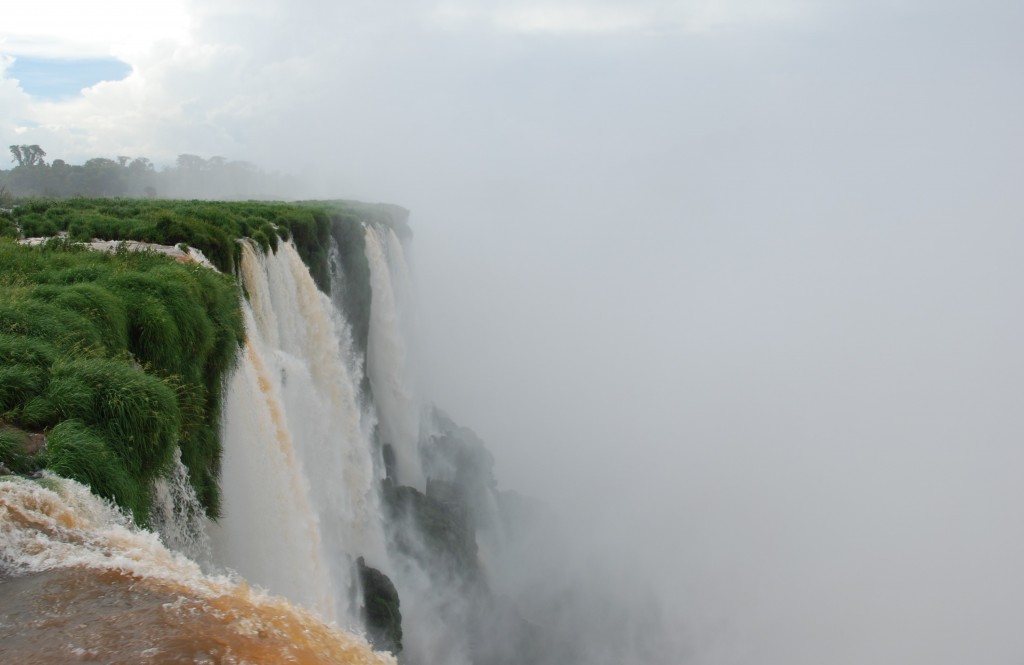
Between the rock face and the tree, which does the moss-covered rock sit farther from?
the tree

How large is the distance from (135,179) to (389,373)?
71699 mm

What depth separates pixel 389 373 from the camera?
27.9 meters

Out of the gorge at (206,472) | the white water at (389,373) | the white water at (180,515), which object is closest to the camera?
the gorge at (206,472)

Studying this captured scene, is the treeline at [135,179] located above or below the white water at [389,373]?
above

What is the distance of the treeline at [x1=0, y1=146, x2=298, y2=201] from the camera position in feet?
213

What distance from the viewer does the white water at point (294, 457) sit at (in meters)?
8.69

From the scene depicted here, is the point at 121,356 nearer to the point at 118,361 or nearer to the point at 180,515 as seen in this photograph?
the point at 118,361

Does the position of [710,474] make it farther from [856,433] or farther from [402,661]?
[402,661]

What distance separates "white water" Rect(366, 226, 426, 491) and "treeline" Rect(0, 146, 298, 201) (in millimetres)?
12041

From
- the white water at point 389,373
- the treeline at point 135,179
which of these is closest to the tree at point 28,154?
the treeline at point 135,179

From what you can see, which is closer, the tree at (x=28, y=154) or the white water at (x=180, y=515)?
the white water at (x=180, y=515)

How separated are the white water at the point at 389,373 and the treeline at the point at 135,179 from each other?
1204 centimetres

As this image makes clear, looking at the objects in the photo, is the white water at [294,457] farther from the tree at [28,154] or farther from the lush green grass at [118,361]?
the tree at [28,154]

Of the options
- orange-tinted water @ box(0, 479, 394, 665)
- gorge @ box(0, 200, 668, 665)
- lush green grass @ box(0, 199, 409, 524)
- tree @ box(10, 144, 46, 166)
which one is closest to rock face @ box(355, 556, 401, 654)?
gorge @ box(0, 200, 668, 665)
